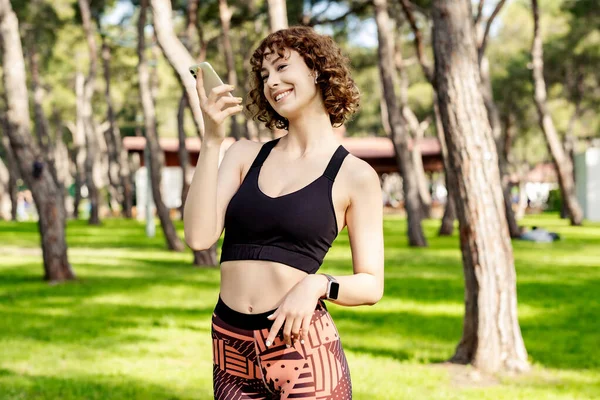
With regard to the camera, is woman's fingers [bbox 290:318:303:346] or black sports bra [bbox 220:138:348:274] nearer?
woman's fingers [bbox 290:318:303:346]

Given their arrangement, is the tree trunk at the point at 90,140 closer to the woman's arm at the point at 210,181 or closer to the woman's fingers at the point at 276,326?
the woman's arm at the point at 210,181

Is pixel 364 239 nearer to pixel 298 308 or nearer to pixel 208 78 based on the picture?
pixel 298 308

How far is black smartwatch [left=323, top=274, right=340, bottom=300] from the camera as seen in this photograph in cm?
239

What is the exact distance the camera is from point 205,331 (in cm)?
1034

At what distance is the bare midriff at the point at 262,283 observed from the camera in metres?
2.50

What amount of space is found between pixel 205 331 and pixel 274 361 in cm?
798

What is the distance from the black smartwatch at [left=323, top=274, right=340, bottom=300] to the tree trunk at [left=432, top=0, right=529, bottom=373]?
5.39 m

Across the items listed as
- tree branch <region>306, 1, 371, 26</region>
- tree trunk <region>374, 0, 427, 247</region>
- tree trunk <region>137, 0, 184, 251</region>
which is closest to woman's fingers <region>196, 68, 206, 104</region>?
tree trunk <region>137, 0, 184, 251</region>

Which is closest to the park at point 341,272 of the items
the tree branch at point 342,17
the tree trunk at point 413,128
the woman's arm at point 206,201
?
the woman's arm at point 206,201

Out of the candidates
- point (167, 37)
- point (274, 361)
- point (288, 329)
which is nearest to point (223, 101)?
point (288, 329)

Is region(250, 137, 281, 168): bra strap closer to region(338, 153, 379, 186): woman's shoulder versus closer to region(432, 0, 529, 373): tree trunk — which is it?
region(338, 153, 379, 186): woman's shoulder

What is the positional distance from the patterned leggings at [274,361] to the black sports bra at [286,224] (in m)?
0.16

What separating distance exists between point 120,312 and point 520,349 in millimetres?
5958

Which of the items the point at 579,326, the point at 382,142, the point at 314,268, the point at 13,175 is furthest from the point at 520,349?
the point at 382,142
